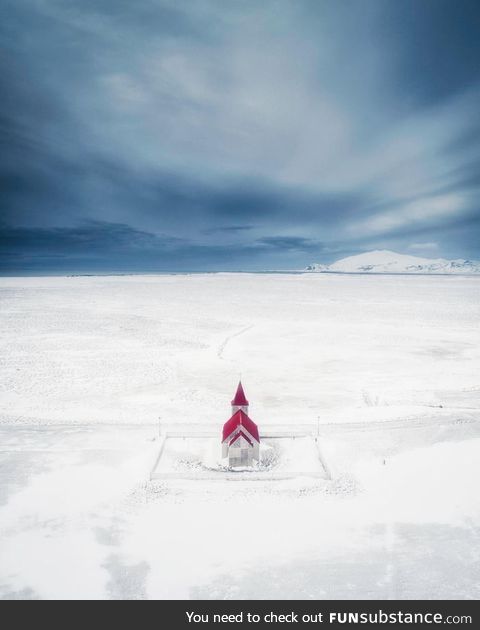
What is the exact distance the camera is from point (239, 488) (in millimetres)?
7145

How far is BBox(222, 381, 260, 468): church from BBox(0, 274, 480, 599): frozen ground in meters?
0.72

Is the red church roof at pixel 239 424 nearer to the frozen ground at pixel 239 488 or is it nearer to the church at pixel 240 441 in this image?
the church at pixel 240 441

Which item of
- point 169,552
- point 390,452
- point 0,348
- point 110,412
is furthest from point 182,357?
point 169,552

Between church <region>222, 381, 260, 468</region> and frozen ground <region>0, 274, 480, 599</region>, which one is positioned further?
church <region>222, 381, 260, 468</region>

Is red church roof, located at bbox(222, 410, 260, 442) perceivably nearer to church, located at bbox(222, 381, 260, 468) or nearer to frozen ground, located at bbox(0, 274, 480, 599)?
church, located at bbox(222, 381, 260, 468)

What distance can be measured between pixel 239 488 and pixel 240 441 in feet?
3.11

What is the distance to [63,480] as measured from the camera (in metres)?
7.51

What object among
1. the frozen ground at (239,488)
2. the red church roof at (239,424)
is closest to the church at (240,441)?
the red church roof at (239,424)

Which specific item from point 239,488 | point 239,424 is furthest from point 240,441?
point 239,488

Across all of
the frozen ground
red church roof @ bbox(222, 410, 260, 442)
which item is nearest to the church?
red church roof @ bbox(222, 410, 260, 442)

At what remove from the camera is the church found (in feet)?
25.3

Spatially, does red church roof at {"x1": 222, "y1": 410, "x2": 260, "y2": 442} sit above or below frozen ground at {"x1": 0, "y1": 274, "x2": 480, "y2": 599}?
above

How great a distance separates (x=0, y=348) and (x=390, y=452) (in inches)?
739
